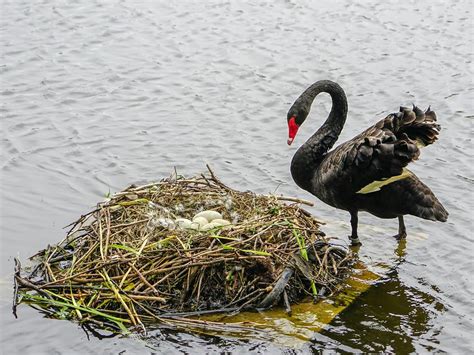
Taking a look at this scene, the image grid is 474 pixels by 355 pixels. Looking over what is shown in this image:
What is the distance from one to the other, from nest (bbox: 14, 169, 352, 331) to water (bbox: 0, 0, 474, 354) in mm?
180

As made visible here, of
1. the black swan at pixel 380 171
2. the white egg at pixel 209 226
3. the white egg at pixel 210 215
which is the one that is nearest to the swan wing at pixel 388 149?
the black swan at pixel 380 171

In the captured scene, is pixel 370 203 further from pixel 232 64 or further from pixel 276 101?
pixel 232 64

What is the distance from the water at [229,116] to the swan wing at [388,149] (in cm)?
75

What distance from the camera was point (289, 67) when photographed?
33.8 ft

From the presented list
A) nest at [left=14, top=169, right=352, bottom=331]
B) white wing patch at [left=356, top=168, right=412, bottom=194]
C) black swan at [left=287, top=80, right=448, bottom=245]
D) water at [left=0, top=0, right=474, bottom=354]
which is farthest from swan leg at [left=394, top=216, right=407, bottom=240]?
nest at [left=14, top=169, right=352, bottom=331]

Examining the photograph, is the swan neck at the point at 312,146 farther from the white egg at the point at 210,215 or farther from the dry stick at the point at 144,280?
the dry stick at the point at 144,280

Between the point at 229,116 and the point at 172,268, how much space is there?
4.15m

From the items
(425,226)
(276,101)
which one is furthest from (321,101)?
(425,226)

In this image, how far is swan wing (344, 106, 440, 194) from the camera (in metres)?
5.64

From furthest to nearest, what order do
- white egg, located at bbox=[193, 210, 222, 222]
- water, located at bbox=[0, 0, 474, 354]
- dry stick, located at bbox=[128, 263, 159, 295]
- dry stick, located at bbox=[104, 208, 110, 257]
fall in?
white egg, located at bbox=[193, 210, 222, 222] < water, located at bbox=[0, 0, 474, 354] < dry stick, located at bbox=[104, 208, 110, 257] < dry stick, located at bbox=[128, 263, 159, 295]

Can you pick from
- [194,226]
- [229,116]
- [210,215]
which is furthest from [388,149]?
[229,116]

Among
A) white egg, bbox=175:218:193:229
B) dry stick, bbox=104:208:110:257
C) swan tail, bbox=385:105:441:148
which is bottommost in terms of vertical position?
dry stick, bbox=104:208:110:257

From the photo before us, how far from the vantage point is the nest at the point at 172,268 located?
16.7 feet

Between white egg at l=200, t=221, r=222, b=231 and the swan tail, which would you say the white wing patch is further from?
white egg at l=200, t=221, r=222, b=231
